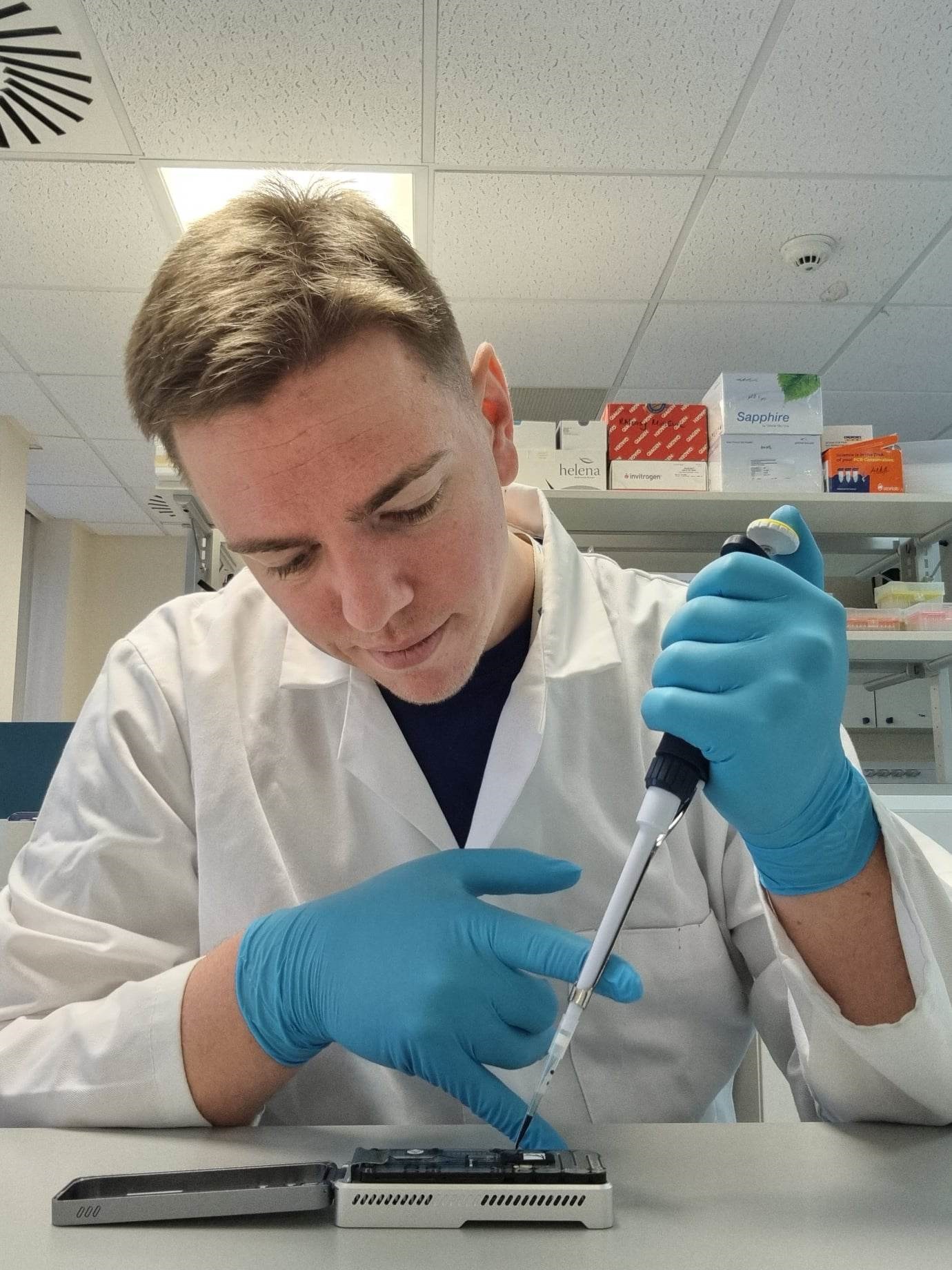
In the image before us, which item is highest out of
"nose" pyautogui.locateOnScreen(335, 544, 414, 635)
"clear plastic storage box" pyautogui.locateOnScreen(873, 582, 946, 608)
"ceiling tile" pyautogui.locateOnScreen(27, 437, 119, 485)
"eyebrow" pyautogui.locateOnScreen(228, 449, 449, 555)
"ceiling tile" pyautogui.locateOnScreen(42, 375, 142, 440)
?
"ceiling tile" pyautogui.locateOnScreen(42, 375, 142, 440)

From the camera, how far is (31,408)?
4523 mm

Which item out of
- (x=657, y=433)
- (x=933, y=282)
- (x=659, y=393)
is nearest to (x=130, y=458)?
(x=659, y=393)

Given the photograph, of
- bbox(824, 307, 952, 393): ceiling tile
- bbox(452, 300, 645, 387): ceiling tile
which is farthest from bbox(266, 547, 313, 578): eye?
bbox(824, 307, 952, 393): ceiling tile

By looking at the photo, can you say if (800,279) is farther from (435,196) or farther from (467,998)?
(467,998)

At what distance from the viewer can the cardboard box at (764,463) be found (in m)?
2.95

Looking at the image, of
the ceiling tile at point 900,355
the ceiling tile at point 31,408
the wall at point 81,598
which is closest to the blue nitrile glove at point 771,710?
the ceiling tile at point 900,355

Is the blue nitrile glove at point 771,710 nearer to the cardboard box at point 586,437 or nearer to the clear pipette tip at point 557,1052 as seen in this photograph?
the clear pipette tip at point 557,1052

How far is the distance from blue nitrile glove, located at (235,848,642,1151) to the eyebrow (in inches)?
11.7

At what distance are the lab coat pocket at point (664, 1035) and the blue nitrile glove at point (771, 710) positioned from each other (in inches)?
10.3

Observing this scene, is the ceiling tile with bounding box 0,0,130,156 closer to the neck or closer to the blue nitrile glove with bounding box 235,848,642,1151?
the neck

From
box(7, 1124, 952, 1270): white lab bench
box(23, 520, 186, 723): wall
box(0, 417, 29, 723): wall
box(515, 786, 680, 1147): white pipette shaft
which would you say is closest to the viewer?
box(7, 1124, 952, 1270): white lab bench

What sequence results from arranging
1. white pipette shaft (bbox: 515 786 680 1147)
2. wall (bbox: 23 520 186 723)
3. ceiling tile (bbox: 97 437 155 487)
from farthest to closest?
wall (bbox: 23 520 186 723), ceiling tile (bbox: 97 437 155 487), white pipette shaft (bbox: 515 786 680 1147)

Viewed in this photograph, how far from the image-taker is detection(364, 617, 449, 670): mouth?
3.21ft

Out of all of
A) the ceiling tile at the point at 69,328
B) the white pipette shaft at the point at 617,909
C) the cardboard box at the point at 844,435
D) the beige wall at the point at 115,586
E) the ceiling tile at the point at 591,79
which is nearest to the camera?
the white pipette shaft at the point at 617,909
